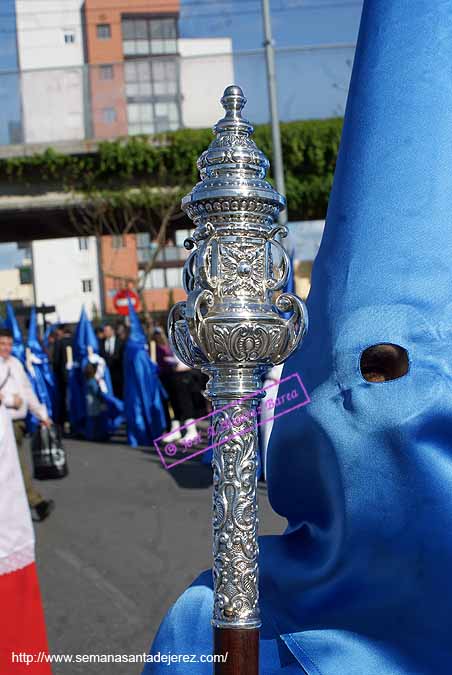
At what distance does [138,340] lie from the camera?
13.1 metres

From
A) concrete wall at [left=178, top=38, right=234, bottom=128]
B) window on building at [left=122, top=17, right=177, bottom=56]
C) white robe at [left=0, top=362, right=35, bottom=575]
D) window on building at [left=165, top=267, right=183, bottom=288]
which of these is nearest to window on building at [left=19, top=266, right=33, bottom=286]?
window on building at [left=165, top=267, right=183, bottom=288]

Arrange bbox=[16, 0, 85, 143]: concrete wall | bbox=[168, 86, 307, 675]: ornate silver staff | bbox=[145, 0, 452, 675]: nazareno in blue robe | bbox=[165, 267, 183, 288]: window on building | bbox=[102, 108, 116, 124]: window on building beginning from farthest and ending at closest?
bbox=[165, 267, 183, 288]: window on building, bbox=[102, 108, 116, 124]: window on building, bbox=[16, 0, 85, 143]: concrete wall, bbox=[145, 0, 452, 675]: nazareno in blue robe, bbox=[168, 86, 307, 675]: ornate silver staff

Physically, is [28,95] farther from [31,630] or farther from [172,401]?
[31,630]

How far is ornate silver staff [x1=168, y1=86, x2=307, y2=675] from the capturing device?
55.7 inches

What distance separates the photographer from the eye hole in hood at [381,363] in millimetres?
1687

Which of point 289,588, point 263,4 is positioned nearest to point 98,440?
point 263,4

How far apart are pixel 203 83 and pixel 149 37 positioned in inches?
2102

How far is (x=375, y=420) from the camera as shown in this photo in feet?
5.35

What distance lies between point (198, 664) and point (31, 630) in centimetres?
192

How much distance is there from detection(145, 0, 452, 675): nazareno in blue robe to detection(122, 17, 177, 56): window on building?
2663 inches

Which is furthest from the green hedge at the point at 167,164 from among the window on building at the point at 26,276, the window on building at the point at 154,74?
the window on building at the point at 26,276

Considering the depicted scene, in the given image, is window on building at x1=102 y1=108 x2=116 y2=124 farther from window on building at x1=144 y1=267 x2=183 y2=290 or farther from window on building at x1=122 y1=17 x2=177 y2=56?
window on building at x1=122 y1=17 x2=177 y2=56

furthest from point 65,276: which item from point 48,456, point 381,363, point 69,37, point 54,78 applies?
point 381,363

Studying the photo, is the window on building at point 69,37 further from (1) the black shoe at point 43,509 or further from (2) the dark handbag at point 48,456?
(1) the black shoe at point 43,509
